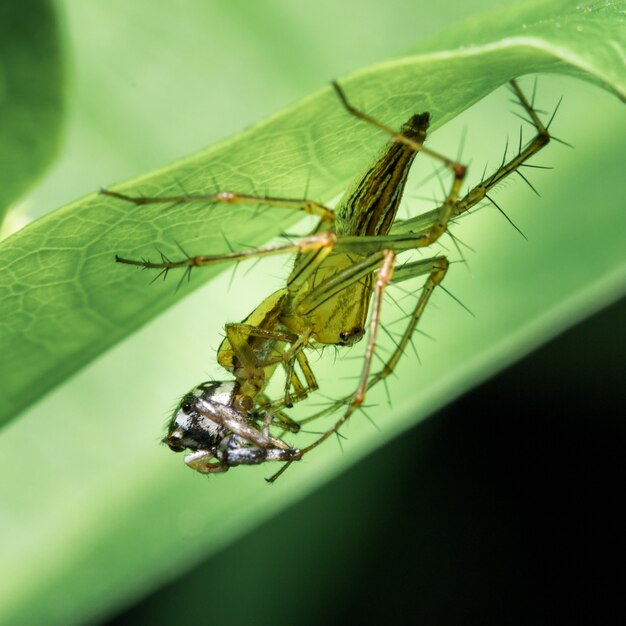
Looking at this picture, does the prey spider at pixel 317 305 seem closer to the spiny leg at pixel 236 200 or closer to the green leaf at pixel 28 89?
the spiny leg at pixel 236 200

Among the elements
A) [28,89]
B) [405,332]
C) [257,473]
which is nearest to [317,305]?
[405,332]

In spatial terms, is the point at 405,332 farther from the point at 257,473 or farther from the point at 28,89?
the point at 28,89

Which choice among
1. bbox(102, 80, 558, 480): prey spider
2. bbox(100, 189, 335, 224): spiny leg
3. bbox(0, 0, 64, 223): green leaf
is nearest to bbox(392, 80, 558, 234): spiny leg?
bbox(102, 80, 558, 480): prey spider

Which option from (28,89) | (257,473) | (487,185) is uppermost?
(28,89)

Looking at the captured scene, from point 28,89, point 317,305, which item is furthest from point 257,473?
point 28,89

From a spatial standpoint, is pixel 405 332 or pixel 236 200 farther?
pixel 405 332

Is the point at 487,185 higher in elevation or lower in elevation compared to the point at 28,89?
lower

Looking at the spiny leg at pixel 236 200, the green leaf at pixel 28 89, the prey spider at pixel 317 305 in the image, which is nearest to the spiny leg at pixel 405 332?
the prey spider at pixel 317 305

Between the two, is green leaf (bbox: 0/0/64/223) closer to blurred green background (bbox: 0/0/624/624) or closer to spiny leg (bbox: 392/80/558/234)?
blurred green background (bbox: 0/0/624/624)

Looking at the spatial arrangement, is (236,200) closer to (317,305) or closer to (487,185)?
(317,305)
